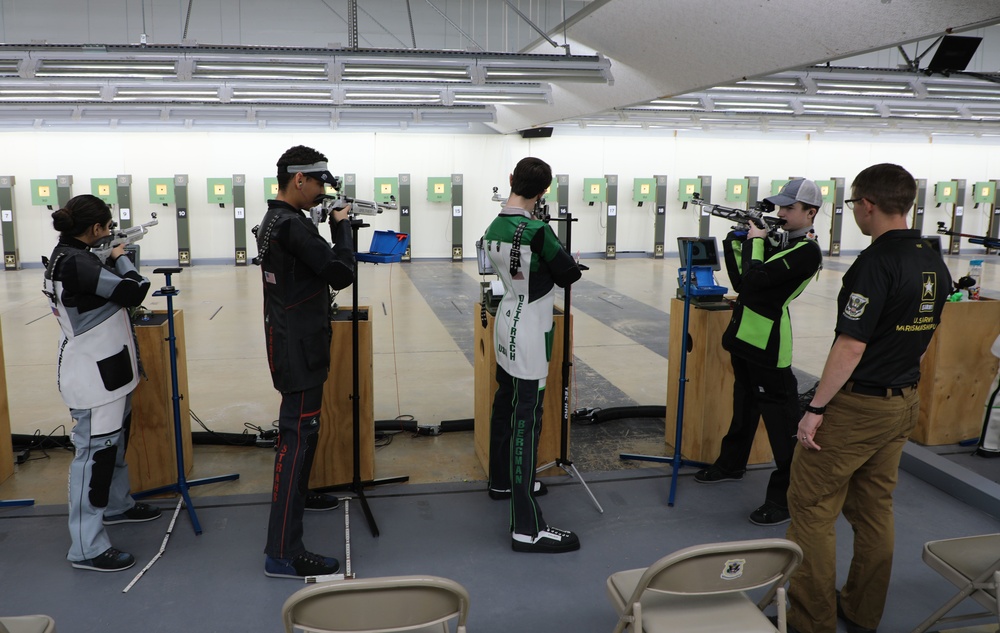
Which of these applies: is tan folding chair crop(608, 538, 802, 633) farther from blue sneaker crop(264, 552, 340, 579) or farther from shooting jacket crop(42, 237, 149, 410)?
shooting jacket crop(42, 237, 149, 410)

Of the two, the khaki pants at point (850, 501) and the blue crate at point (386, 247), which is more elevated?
the blue crate at point (386, 247)

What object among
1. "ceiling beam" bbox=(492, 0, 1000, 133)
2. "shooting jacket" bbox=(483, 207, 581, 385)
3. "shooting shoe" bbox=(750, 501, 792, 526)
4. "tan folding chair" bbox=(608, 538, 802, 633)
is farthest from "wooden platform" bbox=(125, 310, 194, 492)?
"ceiling beam" bbox=(492, 0, 1000, 133)

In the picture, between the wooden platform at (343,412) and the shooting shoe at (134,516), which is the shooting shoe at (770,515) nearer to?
the wooden platform at (343,412)

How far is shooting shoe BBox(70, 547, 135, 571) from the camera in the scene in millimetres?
2670

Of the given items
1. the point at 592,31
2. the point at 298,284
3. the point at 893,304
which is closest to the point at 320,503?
the point at 298,284

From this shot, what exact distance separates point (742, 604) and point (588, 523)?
1216 millimetres

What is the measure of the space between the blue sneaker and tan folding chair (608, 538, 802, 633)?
1149 mm

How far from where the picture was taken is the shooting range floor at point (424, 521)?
2.48 metres

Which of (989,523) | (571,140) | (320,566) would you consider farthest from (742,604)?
(571,140)

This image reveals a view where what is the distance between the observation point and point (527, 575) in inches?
106

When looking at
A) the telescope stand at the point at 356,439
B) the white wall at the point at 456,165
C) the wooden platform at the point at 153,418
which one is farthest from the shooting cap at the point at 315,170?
the white wall at the point at 456,165

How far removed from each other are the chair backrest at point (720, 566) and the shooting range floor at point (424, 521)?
0.74 metres

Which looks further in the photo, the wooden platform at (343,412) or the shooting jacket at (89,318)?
the wooden platform at (343,412)

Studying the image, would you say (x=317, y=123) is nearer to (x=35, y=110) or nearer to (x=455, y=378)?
(x=35, y=110)
